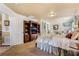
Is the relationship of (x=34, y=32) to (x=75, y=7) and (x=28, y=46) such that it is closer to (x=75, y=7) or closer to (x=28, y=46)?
(x=28, y=46)

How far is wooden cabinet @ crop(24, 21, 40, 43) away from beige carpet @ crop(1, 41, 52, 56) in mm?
127

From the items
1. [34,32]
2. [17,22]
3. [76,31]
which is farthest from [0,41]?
[76,31]

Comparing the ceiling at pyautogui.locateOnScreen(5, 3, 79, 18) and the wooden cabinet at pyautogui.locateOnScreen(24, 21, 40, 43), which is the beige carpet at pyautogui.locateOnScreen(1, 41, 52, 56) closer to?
the wooden cabinet at pyautogui.locateOnScreen(24, 21, 40, 43)

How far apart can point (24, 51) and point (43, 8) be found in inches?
35.9

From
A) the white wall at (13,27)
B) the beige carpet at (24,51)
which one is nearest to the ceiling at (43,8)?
the white wall at (13,27)

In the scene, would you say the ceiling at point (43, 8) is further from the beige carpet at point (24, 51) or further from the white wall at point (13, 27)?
the beige carpet at point (24, 51)

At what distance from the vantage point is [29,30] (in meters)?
3.20

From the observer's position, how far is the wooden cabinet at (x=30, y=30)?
313 centimetres

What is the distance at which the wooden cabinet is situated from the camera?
10.3ft

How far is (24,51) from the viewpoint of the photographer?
10.0 ft

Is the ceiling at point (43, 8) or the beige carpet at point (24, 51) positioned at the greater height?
the ceiling at point (43, 8)

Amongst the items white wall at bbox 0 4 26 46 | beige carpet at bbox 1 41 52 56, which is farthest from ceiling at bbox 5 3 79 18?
beige carpet at bbox 1 41 52 56

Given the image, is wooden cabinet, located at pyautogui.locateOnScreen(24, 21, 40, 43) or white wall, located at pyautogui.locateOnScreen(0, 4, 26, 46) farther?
wooden cabinet, located at pyautogui.locateOnScreen(24, 21, 40, 43)

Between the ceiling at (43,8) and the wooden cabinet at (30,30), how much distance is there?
0.19 m
